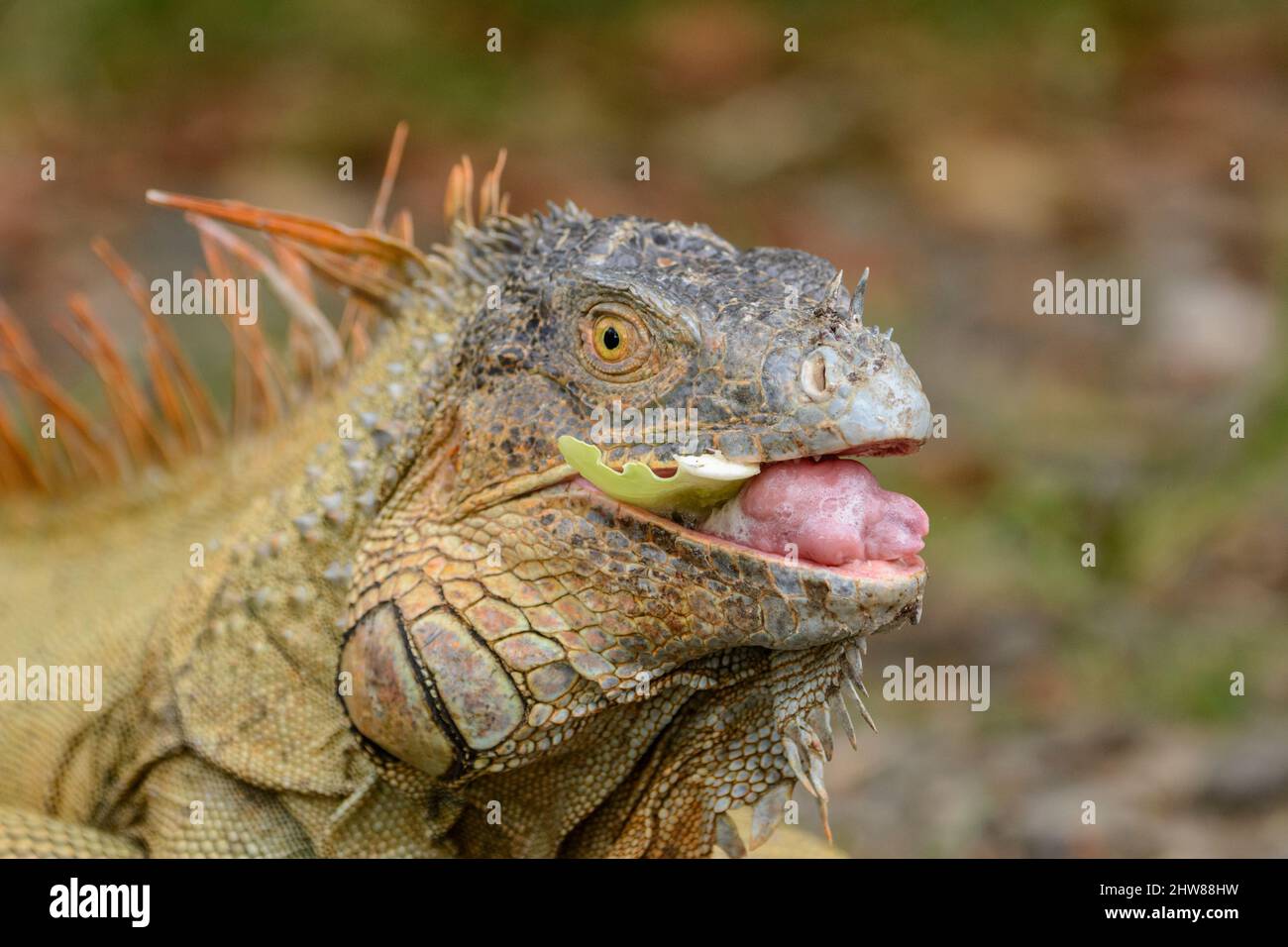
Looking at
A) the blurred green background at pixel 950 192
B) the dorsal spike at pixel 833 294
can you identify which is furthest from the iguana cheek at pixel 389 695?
the blurred green background at pixel 950 192

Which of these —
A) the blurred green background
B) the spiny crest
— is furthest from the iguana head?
the blurred green background

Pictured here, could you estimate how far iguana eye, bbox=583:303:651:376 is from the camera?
14.3ft

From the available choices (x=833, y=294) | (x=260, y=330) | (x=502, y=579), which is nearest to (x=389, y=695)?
(x=502, y=579)

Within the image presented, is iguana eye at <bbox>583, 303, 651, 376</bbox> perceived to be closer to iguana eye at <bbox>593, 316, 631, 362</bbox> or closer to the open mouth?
iguana eye at <bbox>593, 316, 631, 362</bbox>

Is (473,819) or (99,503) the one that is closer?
(473,819)

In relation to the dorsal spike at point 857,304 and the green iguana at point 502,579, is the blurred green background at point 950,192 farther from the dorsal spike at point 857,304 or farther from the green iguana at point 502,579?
the dorsal spike at point 857,304

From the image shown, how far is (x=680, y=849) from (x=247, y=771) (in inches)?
54.2

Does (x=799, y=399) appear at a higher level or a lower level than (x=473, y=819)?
higher

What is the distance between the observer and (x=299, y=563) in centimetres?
489

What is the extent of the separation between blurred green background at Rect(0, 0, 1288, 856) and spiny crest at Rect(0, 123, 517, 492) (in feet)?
12.9

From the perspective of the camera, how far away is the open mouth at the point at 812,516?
13.4 ft

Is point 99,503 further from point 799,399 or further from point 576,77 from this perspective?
point 576,77

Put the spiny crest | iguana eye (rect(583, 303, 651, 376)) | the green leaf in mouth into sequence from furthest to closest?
the spiny crest, iguana eye (rect(583, 303, 651, 376)), the green leaf in mouth
